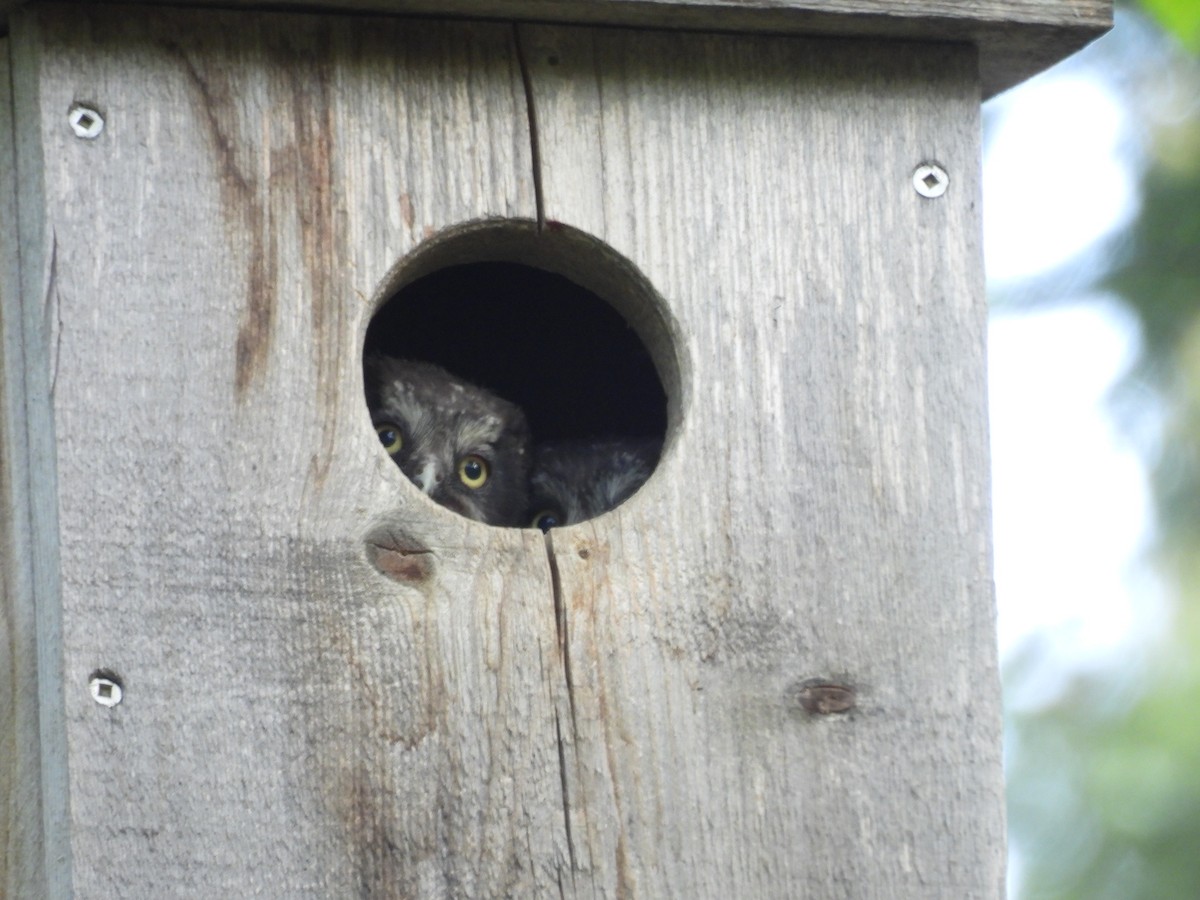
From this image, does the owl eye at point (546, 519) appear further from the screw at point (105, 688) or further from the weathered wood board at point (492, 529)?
the screw at point (105, 688)

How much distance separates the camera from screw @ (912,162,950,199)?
8.34 feet

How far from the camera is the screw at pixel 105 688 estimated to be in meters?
2.15

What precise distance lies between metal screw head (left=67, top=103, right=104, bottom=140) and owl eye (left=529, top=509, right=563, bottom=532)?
1.58 meters

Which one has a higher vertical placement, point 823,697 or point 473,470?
point 473,470

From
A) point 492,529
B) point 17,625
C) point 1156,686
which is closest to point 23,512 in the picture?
point 17,625

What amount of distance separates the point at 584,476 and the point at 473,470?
0.72 feet

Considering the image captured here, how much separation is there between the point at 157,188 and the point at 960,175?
3.60ft

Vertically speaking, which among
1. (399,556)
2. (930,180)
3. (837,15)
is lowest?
(399,556)

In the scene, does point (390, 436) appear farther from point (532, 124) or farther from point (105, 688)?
point (105, 688)

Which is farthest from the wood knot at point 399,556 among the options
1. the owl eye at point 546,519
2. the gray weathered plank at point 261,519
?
the owl eye at point 546,519

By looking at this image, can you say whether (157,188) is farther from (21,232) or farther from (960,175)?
(960,175)

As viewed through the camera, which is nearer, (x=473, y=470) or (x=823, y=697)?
(x=823, y=697)

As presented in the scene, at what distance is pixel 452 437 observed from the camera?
3480mm

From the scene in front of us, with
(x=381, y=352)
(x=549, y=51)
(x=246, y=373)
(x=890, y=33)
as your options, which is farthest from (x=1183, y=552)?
(x=246, y=373)
